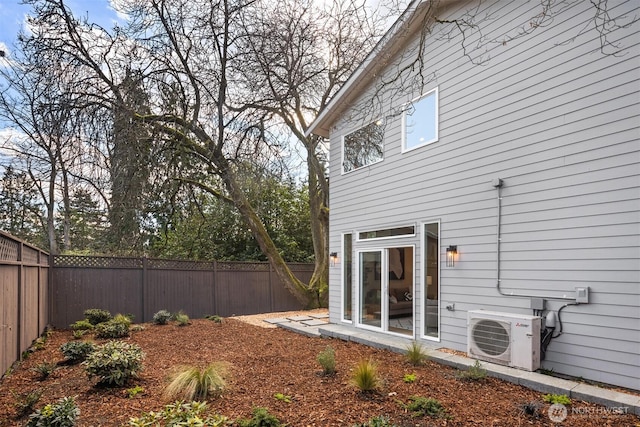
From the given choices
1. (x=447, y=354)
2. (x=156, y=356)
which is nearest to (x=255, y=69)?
(x=156, y=356)

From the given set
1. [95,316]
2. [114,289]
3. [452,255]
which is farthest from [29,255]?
[452,255]

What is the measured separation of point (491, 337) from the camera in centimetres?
467

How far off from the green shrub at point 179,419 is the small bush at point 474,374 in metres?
2.58

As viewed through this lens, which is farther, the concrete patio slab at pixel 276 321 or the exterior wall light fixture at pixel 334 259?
the concrete patio slab at pixel 276 321

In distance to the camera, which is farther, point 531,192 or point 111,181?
point 111,181

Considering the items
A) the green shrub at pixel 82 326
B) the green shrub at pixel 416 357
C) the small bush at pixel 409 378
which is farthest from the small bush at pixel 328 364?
the green shrub at pixel 82 326

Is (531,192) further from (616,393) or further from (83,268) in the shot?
(83,268)

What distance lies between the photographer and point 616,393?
364 centimetres

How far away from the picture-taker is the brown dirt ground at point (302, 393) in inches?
126

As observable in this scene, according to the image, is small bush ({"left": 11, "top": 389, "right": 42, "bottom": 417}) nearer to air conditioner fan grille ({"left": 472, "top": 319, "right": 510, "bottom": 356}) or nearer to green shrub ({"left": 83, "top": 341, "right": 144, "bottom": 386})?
green shrub ({"left": 83, "top": 341, "right": 144, "bottom": 386})

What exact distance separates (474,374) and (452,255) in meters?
1.81

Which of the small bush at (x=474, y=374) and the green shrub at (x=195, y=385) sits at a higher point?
the green shrub at (x=195, y=385)

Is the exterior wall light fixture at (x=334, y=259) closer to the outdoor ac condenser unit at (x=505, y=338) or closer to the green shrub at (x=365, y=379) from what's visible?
the outdoor ac condenser unit at (x=505, y=338)

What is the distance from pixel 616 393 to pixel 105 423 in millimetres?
4540
